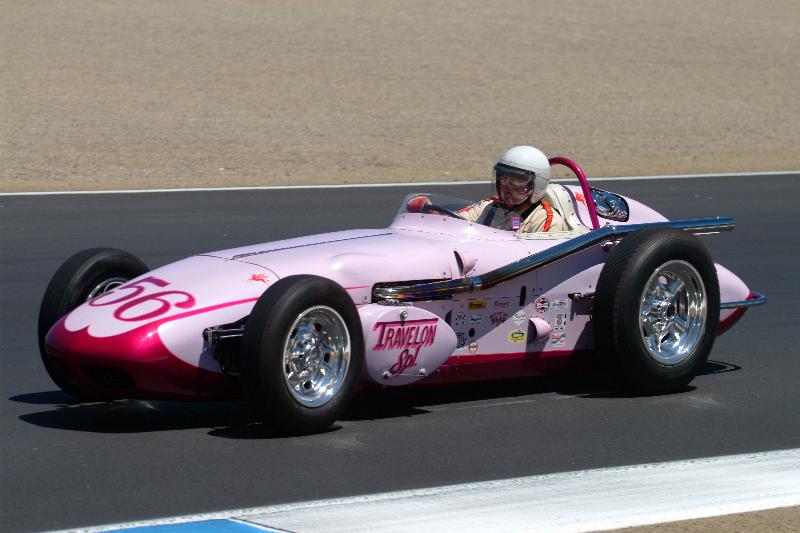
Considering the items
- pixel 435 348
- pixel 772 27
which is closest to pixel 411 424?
pixel 435 348

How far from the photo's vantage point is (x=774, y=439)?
23.3ft

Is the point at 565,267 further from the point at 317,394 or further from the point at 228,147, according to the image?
the point at 228,147

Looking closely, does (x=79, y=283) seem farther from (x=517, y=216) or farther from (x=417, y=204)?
(x=517, y=216)

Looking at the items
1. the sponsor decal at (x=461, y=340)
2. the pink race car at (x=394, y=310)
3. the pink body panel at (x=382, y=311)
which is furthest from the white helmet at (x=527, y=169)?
the sponsor decal at (x=461, y=340)

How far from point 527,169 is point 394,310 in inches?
61.0

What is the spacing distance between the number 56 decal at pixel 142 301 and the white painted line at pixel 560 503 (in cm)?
156

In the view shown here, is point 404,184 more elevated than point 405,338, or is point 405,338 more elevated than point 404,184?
point 404,184

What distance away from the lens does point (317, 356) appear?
7012mm

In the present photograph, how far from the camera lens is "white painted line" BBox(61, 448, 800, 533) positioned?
5.48 m

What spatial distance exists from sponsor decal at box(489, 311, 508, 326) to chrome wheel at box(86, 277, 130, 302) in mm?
2046

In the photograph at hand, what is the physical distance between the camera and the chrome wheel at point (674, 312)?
809 cm

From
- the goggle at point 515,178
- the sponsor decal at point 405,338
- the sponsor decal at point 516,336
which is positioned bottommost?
the sponsor decal at point 516,336

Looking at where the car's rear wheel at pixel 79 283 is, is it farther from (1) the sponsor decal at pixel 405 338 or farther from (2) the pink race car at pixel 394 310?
(1) the sponsor decal at pixel 405 338

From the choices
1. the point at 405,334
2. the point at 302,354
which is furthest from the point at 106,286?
the point at 405,334
